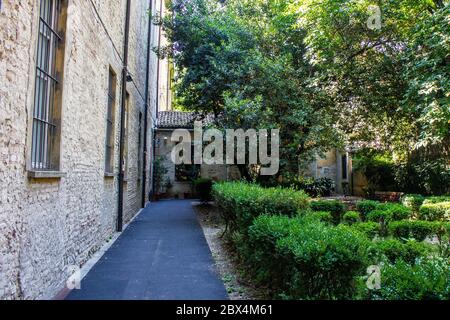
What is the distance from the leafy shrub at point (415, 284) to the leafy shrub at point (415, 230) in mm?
4615

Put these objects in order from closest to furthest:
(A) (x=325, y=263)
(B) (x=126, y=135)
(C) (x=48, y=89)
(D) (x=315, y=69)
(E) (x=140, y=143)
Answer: (A) (x=325, y=263), (C) (x=48, y=89), (B) (x=126, y=135), (D) (x=315, y=69), (E) (x=140, y=143)

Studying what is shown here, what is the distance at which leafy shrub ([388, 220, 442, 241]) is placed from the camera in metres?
6.82

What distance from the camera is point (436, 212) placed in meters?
8.83

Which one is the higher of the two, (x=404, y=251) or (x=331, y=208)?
(x=331, y=208)

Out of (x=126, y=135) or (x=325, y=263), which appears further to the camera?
(x=126, y=135)

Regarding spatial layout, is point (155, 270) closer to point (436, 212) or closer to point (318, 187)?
point (436, 212)

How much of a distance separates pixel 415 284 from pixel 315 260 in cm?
85

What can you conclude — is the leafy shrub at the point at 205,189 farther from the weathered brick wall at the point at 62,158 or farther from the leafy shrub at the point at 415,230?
the leafy shrub at the point at 415,230

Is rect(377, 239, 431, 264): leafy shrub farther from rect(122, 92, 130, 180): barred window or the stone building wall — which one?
the stone building wall

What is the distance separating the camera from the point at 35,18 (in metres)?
3.53

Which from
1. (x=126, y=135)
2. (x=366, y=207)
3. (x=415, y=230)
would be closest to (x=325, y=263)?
(x=415, y=230)

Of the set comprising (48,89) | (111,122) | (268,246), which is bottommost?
(268,246)
